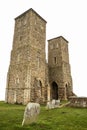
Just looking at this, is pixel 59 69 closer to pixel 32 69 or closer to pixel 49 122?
pixel 32 69

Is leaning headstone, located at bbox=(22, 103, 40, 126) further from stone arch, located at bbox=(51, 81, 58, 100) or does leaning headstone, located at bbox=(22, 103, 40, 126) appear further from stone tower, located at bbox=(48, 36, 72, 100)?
stone arch, located at bbox=(51, 81, 58, 100)

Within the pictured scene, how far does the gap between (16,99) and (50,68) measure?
14288 millimetres

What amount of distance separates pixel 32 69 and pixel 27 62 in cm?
159

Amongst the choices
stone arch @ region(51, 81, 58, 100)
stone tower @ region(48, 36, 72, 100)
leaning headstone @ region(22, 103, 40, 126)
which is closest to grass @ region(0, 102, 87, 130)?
leaning headstone @ region(22, 103, 40, 126)

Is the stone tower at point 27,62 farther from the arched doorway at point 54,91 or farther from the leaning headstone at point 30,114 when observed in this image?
the leaning headstone at point 30,114

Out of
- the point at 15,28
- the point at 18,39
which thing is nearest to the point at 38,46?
the point at 18,39

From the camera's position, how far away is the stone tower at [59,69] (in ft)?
113

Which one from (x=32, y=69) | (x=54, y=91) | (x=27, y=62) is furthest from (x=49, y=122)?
(x=54, y=91)

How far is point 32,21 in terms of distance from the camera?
30.1 m

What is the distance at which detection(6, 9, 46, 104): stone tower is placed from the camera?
85.2 ft

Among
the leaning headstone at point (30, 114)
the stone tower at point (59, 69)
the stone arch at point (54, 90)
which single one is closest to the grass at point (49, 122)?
the leaning headstone at point (30, 114)

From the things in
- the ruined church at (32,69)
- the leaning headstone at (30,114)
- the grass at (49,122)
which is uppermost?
the ruined church at (32,69)

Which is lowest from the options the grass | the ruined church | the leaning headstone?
the grass

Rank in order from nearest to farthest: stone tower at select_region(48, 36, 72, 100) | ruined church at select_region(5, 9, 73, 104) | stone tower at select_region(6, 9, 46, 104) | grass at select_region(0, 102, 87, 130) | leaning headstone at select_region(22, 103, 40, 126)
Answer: grass at select_region(0, 102, 87, 130)
leaning headstone at select_region(22, 103, 40, 126)
stone tower at select_region(6, 9, 46, 104)
ruined church at select_region(5, 9, 73, 104)
stone tower at select_region(48, 36, 72, 100)
